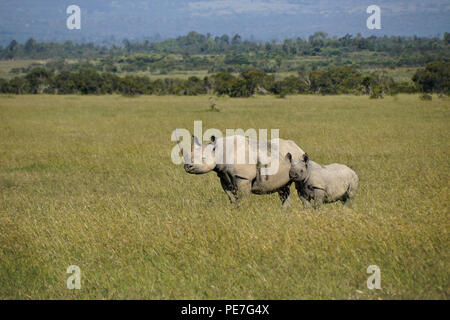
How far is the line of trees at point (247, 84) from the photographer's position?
52.5 meters

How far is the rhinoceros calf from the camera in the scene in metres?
7.11

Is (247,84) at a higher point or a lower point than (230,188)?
higher

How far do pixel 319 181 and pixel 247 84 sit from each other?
4912cm

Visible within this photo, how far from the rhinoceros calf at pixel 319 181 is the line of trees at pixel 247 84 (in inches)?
1722

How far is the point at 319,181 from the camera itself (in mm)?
7320

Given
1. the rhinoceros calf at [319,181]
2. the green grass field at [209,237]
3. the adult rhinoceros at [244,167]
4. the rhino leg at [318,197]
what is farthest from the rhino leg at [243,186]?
the rhino leg at [318,197]

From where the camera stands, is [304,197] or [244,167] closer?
[244,167]

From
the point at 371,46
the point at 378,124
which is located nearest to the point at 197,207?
the point at 378,124
